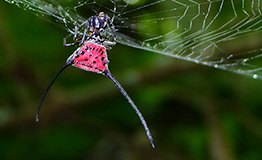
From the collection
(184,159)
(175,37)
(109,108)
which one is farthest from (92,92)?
(184,159)

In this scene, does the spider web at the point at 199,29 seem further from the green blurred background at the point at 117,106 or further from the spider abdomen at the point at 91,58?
the spider abdomen at the point at 91,58

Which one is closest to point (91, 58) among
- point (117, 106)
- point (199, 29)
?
point (199, 29)

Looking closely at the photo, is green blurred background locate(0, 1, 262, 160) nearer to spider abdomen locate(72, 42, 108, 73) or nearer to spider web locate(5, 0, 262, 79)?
spider web locate(5, 0, 262, 79)

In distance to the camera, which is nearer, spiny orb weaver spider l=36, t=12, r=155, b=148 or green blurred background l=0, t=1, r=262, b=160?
spiny orb weaver spider l=36, t=12, r=155, b=148

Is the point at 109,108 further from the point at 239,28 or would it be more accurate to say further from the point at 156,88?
the point at 239,28

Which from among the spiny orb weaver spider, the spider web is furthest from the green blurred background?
the spiny orb weaver spider

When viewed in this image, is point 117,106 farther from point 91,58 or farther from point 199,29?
point 91,58
